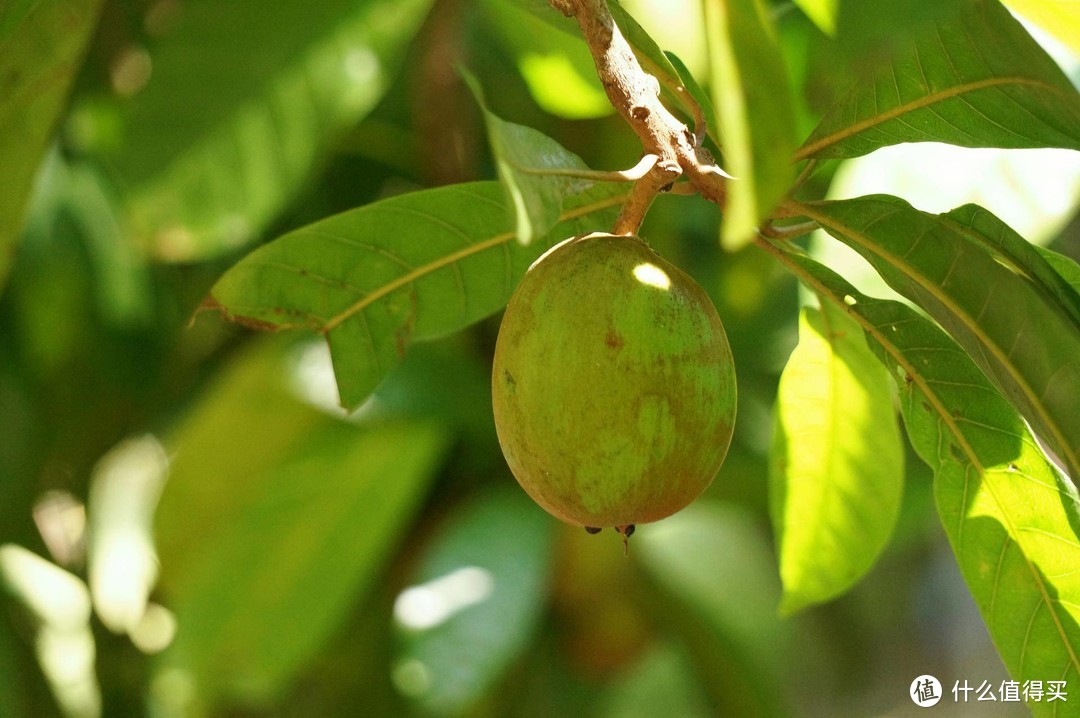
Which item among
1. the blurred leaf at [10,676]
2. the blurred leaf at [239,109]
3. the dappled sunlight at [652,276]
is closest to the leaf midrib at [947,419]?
the dappled sunlight at [652,276]

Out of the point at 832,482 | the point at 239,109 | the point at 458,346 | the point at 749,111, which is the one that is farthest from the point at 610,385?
the point at 458,346

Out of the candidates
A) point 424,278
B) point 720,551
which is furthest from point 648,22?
point 720,551

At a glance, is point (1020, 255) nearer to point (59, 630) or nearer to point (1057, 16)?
point (1057, 16)

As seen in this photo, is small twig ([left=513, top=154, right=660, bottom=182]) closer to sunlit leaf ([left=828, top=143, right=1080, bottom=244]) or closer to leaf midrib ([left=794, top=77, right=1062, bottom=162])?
leaf midrib ([left=794, top=77, right=1062, bottom=162])

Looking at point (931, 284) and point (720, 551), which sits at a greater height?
point (931, 284)

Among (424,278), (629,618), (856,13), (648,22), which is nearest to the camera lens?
(856,13)

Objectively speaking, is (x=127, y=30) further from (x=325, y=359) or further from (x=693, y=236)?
(x=693, y=236)

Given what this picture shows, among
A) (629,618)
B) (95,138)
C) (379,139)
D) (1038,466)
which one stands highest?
(95,138)
